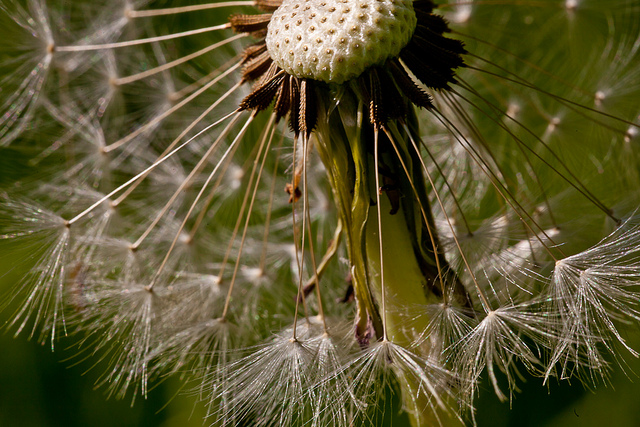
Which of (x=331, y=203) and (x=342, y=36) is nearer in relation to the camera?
(x=342, y=36)

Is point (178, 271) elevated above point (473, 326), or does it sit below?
above

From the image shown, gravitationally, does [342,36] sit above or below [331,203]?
below

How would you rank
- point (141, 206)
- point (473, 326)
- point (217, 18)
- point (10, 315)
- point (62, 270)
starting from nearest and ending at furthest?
point (473, 326) < point (62, 270) < point (10, 315) < point (141, 206) < point (217, 18)

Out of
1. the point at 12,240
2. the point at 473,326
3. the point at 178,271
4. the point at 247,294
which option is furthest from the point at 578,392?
the point at 12,240

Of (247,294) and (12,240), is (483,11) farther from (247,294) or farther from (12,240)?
(12,240)
